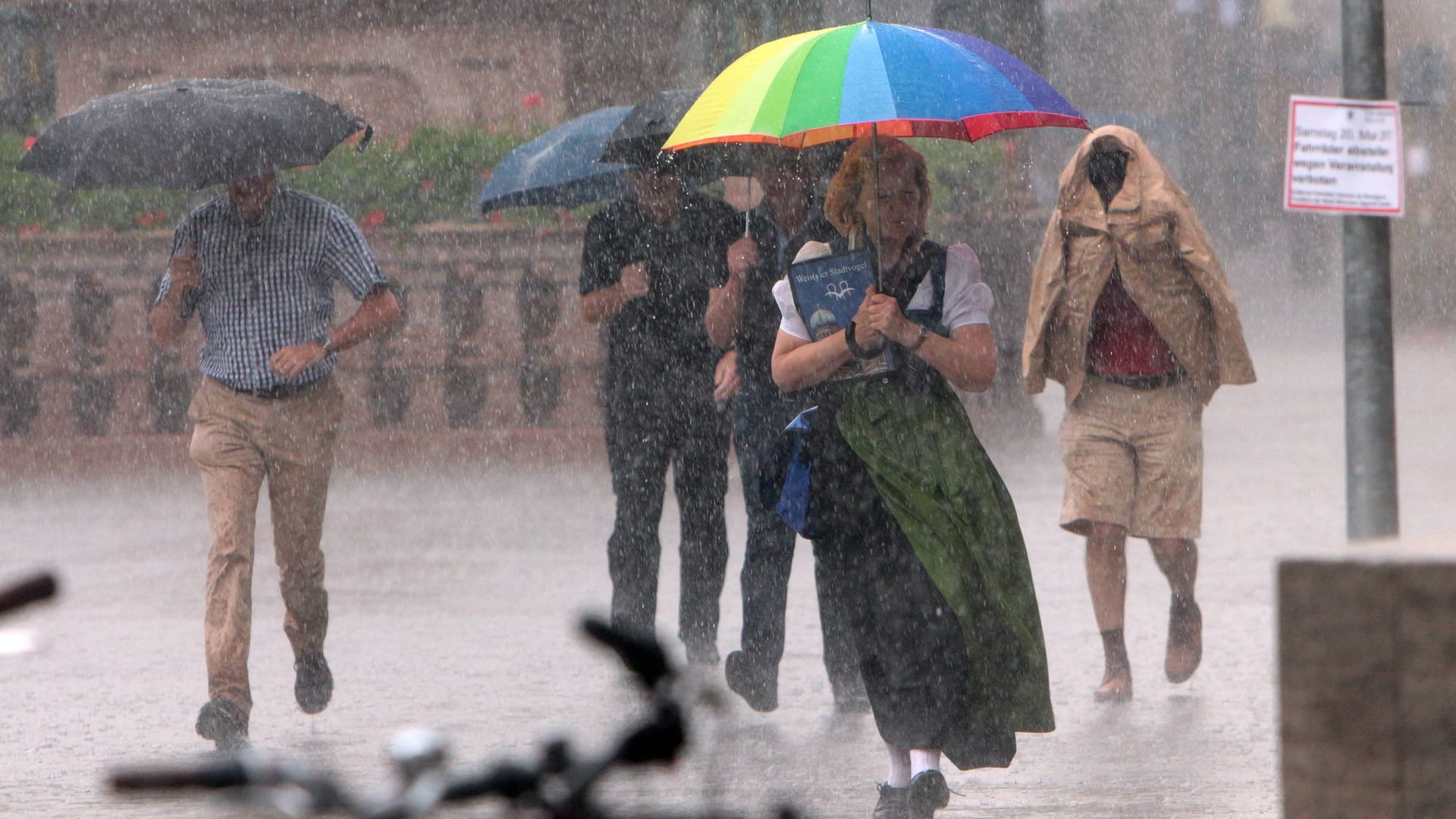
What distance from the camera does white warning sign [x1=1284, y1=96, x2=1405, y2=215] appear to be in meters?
7.46

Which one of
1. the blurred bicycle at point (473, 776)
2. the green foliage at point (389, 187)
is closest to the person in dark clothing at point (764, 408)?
the blurred bicycle at point (473, 776)

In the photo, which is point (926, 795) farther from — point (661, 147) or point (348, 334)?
point (661, 147)

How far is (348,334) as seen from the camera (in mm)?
6582

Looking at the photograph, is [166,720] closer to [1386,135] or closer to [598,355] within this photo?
[1386,135]

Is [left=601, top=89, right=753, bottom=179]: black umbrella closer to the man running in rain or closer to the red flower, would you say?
the man running in rain

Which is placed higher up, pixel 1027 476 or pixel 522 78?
pixel 522 78

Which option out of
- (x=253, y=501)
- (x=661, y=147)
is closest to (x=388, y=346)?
(x=661, y=147)

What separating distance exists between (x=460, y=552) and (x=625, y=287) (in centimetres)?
374

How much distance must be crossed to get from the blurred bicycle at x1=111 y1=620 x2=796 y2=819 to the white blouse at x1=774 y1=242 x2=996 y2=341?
12.4 feet

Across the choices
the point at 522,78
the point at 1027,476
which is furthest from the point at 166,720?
the point at 522,78

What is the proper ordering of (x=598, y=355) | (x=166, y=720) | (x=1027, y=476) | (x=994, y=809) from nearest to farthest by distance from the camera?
(x=994, y=809) < (x=166, y=720) < (x=1027, y=476) < (x=598, y=355)

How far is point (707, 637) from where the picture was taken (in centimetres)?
748

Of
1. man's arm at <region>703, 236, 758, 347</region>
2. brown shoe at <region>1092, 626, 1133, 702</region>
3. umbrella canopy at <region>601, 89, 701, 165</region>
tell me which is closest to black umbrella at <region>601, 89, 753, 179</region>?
umbrella canopy at <region>601, 89, 701, 165</region>

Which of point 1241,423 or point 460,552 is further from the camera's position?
point 1241,423
